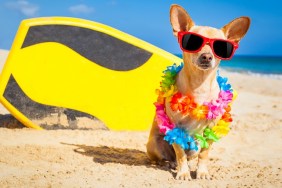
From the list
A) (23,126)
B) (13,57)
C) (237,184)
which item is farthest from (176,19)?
(23,126)

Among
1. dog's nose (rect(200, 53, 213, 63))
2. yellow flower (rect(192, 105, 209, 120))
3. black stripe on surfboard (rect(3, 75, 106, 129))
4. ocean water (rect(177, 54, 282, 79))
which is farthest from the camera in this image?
ocean water (rect(177, 54, 282, 79))

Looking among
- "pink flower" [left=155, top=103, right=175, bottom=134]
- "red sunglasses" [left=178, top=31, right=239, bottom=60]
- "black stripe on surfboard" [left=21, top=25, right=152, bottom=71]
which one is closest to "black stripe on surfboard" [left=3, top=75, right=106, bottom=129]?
"black stripe on surfboard" [left=21, top=25, right=152, bottom=71]

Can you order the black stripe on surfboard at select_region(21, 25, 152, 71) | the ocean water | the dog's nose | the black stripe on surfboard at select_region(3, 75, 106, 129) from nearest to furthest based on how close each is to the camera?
the dog's nose
the black stripe on surfboard at select_region(3, 75, 106, 129)
the black stripe on surfboard at select_region(21, 25, 152, 71)
the ocean water

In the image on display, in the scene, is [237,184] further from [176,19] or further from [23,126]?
[23,126]

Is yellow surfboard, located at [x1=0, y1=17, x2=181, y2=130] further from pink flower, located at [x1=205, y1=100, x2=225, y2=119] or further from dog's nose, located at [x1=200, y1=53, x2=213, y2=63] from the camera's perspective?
dog's nose, located at [x1=200, y1=53, x2=213, y2=63]

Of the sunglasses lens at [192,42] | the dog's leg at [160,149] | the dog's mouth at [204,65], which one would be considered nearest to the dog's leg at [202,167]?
the dog's leg at [160,149]

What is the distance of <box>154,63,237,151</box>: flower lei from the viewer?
9.43 feet

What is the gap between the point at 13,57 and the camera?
424 centimetres

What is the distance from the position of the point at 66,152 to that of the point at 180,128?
1108mm

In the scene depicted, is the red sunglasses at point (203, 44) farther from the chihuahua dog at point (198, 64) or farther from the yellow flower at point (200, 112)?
the yellow flower at point (200, 112)

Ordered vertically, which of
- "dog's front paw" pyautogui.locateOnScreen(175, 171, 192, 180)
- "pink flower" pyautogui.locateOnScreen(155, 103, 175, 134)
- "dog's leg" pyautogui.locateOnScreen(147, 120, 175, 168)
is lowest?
"dog's front paw" pyautogui.locateOnScreen(175, 171, 192, 180)

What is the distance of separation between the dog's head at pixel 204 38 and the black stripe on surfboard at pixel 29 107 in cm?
178

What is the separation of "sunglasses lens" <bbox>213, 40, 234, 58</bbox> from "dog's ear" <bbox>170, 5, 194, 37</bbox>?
10.5 inches

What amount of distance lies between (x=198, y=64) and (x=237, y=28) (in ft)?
1.42
